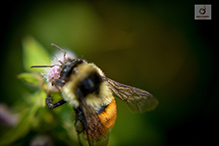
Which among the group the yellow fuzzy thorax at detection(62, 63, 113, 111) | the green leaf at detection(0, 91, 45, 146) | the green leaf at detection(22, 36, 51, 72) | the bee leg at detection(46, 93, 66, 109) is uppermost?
the green leaf at detection(22, 36, 51, 72)

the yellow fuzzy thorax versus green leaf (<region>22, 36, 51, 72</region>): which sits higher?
green leaf (<region>22, 36, 51, 72</region>)

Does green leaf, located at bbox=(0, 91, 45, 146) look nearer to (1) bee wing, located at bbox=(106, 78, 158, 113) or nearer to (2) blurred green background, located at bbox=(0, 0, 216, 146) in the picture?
(1) bee wing, located at bbox=(106, 78, 158, 113)

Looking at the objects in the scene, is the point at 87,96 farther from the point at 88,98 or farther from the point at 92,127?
the point at 92,127

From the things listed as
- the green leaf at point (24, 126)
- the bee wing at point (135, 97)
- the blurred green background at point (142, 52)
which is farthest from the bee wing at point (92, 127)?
the blurred green background at point (142, 52)

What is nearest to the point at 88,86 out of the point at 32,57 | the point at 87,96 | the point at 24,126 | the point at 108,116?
the point at 87,96

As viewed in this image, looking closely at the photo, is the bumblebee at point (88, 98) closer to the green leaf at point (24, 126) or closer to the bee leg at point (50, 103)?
the bee leg at point (50, 103)

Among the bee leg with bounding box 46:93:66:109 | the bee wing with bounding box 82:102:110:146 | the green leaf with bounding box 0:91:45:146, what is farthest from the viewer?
the green leaf with bounding box 0:91:45:146

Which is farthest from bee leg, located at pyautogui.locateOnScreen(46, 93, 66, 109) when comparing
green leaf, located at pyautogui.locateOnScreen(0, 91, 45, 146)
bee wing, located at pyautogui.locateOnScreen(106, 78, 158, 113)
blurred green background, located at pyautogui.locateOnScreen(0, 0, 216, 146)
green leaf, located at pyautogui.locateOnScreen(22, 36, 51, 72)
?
blurred green background, located at pyautogui.locateOnScreen(0, 0, 216, 146)
